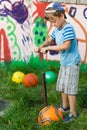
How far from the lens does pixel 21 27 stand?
25.0ft

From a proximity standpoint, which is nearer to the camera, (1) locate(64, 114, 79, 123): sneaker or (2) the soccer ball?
(2) the soccer ball

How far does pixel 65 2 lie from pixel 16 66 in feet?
5.02

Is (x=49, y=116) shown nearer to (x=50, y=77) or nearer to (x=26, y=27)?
(x=50, y=77)

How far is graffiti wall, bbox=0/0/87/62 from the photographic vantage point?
7.41m

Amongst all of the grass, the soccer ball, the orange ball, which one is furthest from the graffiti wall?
the soccer ball

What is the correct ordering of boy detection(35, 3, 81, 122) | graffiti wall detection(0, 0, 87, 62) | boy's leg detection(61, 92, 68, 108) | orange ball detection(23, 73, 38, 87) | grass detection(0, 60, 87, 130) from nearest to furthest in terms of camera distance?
boy detection(35, 3, 81, 122)
grass detection(0, 60, 87, 130)
boy's leg detection(61, 92, 68, 108)
orange ball detection(23, 73, 38, 87)
graffiti wall detection(0, 0, 87, 62)

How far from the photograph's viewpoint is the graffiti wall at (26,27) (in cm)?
741

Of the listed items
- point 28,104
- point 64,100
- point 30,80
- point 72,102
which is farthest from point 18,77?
point 72,102

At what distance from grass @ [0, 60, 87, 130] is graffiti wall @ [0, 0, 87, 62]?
19.7 inches

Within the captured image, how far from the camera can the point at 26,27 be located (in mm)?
7605

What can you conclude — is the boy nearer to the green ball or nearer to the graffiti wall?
the green ball

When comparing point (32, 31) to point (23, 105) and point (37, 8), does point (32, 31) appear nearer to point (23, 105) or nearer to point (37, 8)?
point (37, 8)

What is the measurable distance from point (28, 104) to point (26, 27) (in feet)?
6.87

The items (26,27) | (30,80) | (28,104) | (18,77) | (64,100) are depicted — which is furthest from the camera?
(26,27)
